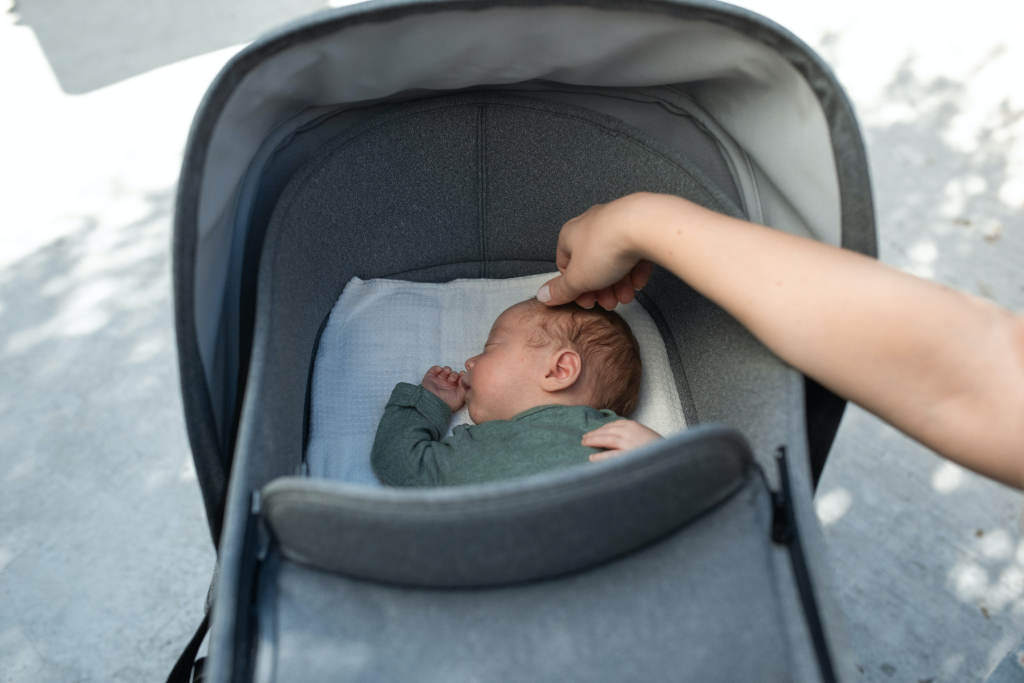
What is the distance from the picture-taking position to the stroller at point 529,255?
29.6 inches

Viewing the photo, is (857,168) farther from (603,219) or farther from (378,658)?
(378,658)

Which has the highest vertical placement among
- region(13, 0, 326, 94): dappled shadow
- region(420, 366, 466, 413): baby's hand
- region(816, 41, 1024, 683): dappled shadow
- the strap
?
region(13, 0, 326, 94): dappled shadow

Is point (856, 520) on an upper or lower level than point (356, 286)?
lower

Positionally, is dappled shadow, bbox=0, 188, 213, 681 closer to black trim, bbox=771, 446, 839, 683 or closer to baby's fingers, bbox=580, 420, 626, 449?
baby's fingers, bbox=580, 420, 626, 449

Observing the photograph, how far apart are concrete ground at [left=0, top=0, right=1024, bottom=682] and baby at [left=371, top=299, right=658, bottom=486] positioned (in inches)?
20.7

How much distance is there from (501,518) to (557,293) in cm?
57

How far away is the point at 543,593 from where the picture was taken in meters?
0.80

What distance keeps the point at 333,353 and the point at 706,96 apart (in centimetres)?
68

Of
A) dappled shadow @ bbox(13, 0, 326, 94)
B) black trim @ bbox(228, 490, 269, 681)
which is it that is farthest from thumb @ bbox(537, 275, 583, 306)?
dappled shadow @ bbox(13, 0, 326, 94)

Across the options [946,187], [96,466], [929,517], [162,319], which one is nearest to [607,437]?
[929,517]

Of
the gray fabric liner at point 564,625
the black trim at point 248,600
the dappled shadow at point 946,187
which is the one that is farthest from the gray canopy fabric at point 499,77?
the dappled shadow at point 946,187

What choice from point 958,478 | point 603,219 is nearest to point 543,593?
point 603,219

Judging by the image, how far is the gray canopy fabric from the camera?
2.93 feet

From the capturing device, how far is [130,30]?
248 centimetres
